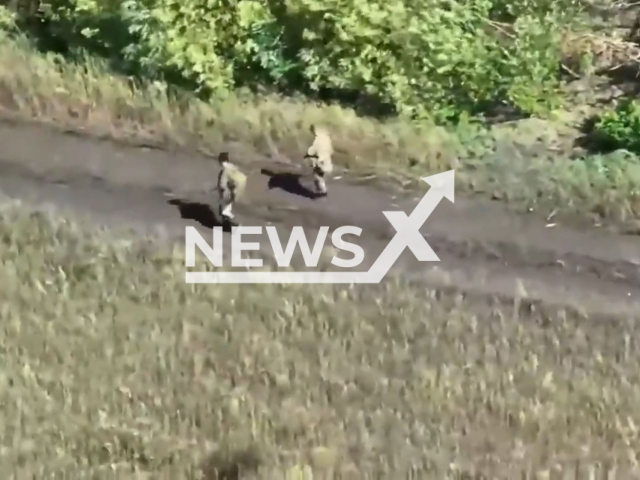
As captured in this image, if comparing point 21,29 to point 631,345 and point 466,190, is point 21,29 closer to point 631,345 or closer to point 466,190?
point 466,190

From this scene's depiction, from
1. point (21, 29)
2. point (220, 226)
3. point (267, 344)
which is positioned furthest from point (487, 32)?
point (21, 29)

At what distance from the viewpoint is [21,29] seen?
2391mm

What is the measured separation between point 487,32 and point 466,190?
0.49 metres

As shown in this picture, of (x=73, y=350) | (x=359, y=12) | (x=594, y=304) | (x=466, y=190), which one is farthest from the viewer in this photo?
(x=359, y=12)

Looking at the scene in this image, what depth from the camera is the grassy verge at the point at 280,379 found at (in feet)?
5.70

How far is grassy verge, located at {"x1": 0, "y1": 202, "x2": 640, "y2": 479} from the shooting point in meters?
1.74

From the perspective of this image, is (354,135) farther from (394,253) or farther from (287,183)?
(394,253)

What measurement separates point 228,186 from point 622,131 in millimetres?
1019

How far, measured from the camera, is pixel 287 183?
6.97 ft

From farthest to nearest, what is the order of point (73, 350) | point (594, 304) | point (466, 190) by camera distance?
1. point (466, 190)
2. point (594, 304)
3. point (73, 350)

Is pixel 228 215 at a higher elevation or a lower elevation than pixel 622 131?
lower

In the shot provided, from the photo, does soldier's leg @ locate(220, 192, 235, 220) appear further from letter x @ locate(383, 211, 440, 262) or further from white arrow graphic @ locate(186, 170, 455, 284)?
letter x @ locate(383, 211, 440, 262)

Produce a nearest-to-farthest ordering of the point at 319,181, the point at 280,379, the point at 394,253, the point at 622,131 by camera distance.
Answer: the point at 280,379 < the point at 394,253 < the point at 319,181 < the point at 622,131

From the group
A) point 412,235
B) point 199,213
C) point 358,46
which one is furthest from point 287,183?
point 358,46
